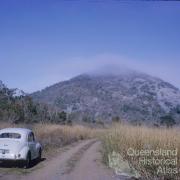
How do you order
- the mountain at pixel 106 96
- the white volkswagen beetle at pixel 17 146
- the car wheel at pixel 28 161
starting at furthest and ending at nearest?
the mountain at pixel 106 96, the car wheel at pixel 28 161, the white volkswagen beetle at pixel 17 146

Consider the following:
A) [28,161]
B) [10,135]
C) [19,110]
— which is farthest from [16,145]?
[19,110]

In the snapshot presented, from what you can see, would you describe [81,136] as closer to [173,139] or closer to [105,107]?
[173,139]

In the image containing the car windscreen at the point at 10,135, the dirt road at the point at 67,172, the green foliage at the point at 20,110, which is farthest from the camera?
the green foliage at the point at 20,110

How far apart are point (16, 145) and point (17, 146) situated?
0.23 feet

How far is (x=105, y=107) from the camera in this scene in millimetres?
148750

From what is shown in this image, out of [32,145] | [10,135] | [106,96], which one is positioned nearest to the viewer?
[10,135]

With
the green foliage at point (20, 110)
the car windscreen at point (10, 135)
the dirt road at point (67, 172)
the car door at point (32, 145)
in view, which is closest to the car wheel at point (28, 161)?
the dirt road at point (67, 172)

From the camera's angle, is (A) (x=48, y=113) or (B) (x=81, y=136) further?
(A) (x=48, y=113)

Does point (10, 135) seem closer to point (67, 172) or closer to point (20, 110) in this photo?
point (67, 172)

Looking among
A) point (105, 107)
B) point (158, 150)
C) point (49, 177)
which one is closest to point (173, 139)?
point (158, 150)

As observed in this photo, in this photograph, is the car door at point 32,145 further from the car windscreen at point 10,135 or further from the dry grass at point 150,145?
the dry grass at point 150,145

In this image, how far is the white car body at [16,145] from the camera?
19.7 meters

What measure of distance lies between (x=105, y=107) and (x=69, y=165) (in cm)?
12723

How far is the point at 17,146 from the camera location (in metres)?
19.9
